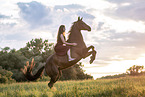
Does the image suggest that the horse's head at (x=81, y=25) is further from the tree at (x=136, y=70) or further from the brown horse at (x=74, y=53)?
the tree at (x=136, y=70)

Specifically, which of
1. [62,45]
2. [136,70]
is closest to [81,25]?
[62,45]

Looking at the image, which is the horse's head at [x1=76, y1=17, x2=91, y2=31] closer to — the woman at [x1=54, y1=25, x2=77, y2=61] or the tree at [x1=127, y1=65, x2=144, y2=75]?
the woman at [x1=54, y1=25, x2=77, y2=61]

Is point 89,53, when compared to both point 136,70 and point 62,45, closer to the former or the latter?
point 62,45

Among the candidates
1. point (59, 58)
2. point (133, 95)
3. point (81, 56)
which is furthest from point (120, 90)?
point (59, 58)

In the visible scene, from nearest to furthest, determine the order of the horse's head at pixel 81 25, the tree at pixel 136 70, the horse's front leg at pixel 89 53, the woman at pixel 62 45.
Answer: the horse's front leg at pixel 89 53, the woman at pixel 62 45, the horse's head at pixel 81 25, the tree at pixel 136 70

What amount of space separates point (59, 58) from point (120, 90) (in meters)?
4.00

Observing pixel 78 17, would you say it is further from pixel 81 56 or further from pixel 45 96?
pixel 45 96

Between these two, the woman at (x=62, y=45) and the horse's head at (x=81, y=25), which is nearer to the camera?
Answer: the woman at (x=62, y=45)

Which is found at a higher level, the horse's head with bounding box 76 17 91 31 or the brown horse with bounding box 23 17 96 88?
the horse's head with bounding box 76 17 91 31

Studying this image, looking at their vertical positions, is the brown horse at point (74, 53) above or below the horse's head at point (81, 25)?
below

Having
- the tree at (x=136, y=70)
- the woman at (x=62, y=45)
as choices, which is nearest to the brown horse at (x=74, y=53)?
the woman at (x=62, y=45)

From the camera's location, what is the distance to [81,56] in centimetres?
779

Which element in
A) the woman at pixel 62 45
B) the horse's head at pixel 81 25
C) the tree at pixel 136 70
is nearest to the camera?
the woman at pixel 62 45

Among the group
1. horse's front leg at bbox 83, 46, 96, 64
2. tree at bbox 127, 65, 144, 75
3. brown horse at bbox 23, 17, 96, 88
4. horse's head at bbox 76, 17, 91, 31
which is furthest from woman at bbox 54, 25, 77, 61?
tree at bbox 127, 65, 144, 75
